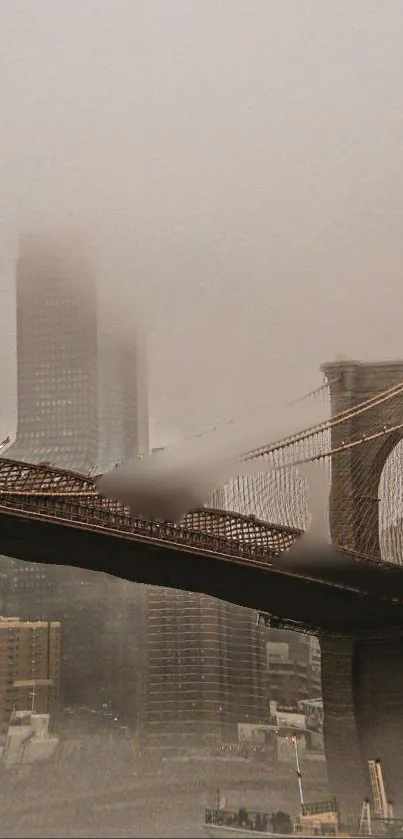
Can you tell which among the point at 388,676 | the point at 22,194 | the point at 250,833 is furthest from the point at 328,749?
the point at 22,194

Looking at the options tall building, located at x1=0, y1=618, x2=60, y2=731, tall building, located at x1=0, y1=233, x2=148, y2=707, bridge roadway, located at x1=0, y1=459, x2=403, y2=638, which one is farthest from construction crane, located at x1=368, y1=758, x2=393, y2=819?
tall building, located at x1=0, y1=618, x2=60, y2=731

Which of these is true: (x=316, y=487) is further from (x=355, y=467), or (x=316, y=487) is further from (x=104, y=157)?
(x=104, y=157)

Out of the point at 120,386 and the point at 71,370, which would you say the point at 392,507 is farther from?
the point at 71,370

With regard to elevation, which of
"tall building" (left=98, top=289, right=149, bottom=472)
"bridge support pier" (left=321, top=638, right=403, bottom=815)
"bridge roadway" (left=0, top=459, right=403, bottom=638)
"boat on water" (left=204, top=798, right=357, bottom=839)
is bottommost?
"boat on water" (left=204, top=798, right=357, bottom=839)

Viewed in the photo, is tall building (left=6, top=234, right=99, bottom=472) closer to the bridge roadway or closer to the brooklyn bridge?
the brooklyn bridge

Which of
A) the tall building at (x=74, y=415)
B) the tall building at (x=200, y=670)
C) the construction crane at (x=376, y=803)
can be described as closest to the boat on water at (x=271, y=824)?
the construction crane at (x=376, y=803)

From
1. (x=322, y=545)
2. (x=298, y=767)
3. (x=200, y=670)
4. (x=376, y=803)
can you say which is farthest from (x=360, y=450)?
(x=376, y=803)

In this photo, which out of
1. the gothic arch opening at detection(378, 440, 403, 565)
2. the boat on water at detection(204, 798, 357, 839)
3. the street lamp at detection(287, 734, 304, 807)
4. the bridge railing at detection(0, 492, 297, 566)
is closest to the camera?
the bridge railing at detection(0, 492, 297, 566)
